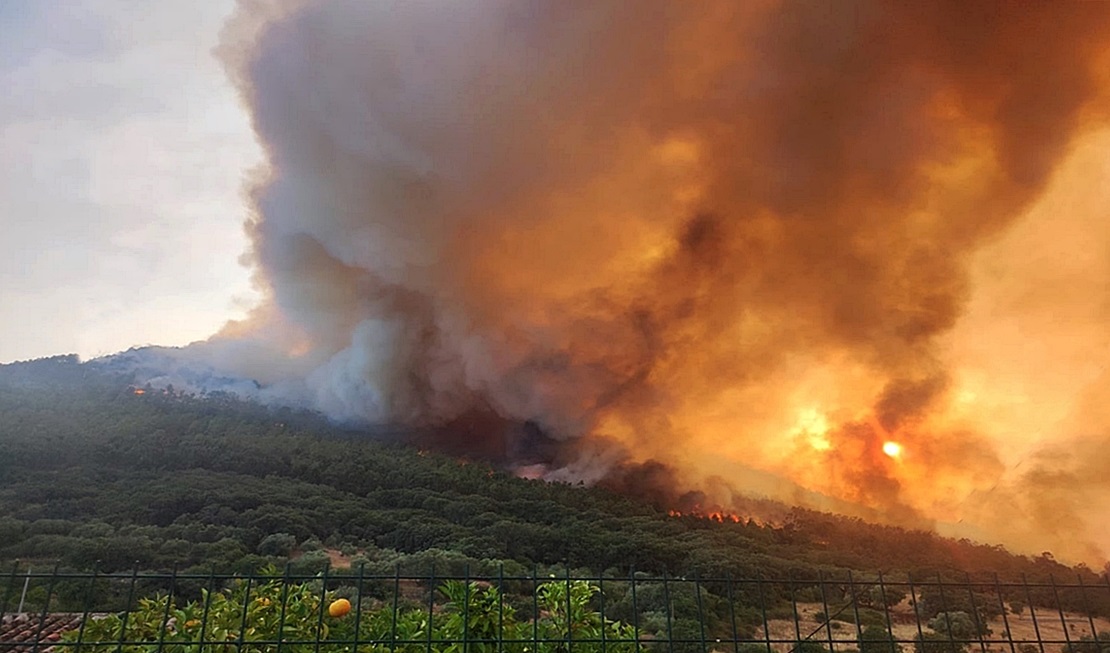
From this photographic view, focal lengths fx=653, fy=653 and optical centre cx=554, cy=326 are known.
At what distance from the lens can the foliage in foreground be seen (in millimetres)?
5449

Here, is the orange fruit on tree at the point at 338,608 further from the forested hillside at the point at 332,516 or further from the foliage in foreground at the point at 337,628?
the forested hillside at the point at 332,516

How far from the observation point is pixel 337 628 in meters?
6.02

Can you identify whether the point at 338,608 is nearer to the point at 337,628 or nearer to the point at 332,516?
the point at 337,628

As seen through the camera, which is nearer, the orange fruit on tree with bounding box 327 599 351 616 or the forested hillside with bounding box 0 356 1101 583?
the orange fruit on tree with bounding box 327 599 351 616

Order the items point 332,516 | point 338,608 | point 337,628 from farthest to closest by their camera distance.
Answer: point 332,516, point 337,628, point 338,608

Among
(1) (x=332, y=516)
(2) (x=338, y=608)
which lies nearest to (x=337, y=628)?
(2) (x=338, y=608)

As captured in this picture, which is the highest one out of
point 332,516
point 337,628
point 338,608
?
point 332,516

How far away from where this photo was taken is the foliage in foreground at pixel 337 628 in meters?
5.45

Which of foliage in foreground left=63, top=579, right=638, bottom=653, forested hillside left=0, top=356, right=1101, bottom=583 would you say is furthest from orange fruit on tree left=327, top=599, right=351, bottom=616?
→ forested hillside left=0, top=356, right=1101, bottom=583

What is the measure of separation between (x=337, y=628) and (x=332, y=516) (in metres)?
35.0

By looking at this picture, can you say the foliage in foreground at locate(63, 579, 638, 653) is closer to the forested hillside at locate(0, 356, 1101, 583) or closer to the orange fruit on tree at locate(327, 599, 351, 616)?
the orange fruit on tree at locate(327, 599, 351, 616)

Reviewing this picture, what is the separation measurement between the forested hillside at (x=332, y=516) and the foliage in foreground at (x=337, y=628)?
13.4 metres

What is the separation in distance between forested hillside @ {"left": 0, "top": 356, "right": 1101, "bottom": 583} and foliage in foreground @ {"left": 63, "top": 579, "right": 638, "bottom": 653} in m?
13.4

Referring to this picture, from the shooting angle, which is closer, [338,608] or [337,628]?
[338,608]
